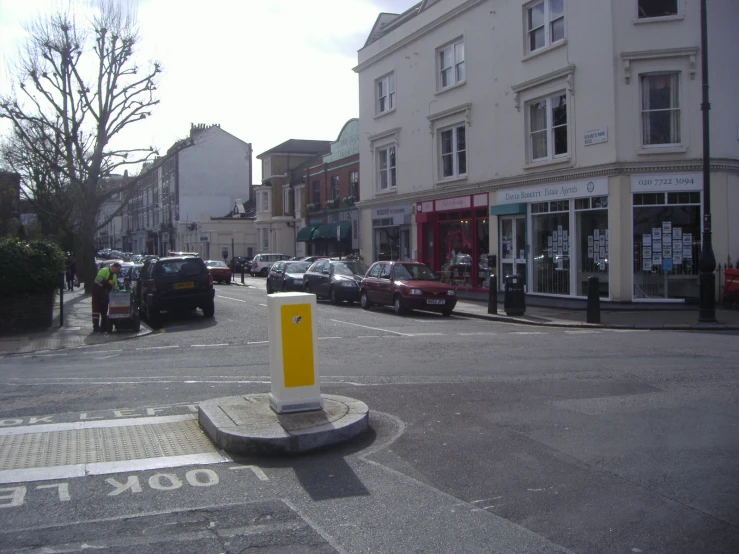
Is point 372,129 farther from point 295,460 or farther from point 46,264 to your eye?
point 295,460

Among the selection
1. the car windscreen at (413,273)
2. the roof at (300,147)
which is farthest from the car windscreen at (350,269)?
the roof at (300,147)

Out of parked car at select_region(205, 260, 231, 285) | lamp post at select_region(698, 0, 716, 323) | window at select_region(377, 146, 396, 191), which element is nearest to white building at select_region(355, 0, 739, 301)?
window at select_region(377, 146, 396, 191)

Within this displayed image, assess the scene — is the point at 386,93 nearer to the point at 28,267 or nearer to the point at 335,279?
the point at 335,279

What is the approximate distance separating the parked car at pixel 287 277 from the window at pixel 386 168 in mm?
5959

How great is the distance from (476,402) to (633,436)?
1.94m

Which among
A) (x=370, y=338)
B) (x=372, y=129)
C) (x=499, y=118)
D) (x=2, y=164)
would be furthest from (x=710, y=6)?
(x=2, y=164)

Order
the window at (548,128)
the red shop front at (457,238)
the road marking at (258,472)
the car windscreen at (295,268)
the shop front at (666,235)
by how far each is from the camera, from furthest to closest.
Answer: the car windscreen at (295,268)
the red shop front at (457,238)
the window at (548,128)
the shop front at (666,235)
the road marking at (258,472)

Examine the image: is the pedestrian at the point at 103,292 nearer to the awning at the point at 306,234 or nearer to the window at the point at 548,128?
the window at the point at 548,128

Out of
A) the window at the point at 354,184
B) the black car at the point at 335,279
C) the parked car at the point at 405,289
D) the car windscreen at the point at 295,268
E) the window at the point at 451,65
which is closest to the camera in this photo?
the parked car at the point at 405,289

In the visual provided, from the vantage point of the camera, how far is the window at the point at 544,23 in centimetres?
2275

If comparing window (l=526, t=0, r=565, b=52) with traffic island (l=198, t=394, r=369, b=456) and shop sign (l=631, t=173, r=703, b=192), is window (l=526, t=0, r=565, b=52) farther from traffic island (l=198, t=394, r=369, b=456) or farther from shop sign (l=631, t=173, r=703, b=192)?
traffic island (l=198, t=394, r=369, b=456)

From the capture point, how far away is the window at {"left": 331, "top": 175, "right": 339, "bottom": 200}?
44.7 metres

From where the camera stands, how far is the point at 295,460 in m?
6.13

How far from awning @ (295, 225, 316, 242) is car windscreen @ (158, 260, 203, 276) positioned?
85.6 ft
